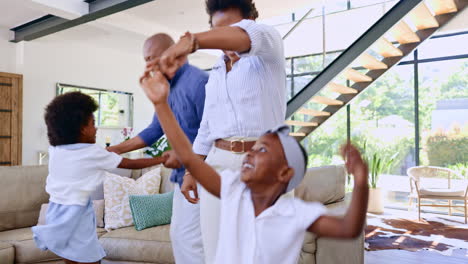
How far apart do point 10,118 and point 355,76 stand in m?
5.17

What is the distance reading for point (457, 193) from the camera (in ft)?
18.3

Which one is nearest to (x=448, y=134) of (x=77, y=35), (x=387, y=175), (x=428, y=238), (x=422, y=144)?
(x=422, y=144)

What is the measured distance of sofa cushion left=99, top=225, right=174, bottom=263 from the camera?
103 inches

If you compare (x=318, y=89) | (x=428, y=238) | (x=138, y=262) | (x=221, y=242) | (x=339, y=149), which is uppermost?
(x=318, y=89)

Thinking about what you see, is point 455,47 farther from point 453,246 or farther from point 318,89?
point 453,246

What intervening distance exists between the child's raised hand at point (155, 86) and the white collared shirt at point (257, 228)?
0.93ft

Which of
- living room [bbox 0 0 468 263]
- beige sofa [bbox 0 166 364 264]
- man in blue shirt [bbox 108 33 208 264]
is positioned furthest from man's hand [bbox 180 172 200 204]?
living room [bbox 0 0 468 263]

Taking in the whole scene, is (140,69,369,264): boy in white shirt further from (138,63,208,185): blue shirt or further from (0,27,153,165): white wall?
(0,27,153,165): white wall

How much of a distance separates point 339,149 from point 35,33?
6.21 metres

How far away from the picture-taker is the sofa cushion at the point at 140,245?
8.62ft

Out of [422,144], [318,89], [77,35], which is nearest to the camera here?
[318,89]

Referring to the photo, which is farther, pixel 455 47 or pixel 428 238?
pixel 455 47

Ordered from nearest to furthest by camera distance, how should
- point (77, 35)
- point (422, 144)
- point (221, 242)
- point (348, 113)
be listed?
point (221, 242) < point (77, 35) < point (422, 144) < point (348, 113)

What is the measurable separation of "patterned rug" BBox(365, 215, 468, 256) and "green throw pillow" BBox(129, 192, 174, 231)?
92.8 inches
